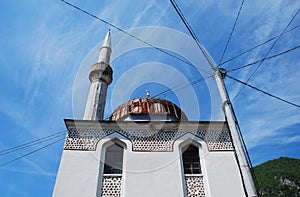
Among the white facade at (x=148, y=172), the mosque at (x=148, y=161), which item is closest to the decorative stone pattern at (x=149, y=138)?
the mosque at (x=148, y=161)

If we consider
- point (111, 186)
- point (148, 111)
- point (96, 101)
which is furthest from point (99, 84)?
point (111, 186)

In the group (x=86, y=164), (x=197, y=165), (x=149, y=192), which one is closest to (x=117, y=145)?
(x=86, y=164)

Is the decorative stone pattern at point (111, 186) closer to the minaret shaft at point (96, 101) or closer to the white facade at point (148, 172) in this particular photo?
the white facade at point (148, 172)

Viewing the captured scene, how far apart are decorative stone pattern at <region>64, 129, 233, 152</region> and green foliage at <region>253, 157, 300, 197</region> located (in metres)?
29.5

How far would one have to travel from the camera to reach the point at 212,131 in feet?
29.0

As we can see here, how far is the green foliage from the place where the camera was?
37.8m

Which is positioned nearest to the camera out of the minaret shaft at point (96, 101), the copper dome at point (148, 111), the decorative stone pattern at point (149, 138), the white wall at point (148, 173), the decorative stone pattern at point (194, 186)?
the white wall at point (148, 173)

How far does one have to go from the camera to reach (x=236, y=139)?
14.4ft

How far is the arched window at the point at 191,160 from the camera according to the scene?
8013 mm

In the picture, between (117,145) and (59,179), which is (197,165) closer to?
(117,145)

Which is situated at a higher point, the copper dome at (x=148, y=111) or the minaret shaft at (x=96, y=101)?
the minaret shaft at (x=96, y=101)

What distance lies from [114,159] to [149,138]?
4.73 feet

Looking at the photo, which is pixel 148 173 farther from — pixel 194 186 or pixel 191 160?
pixel 191 160

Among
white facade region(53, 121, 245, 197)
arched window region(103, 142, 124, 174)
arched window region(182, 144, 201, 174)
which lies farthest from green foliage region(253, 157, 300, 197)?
arched window region(103, 142, 124, 174)
